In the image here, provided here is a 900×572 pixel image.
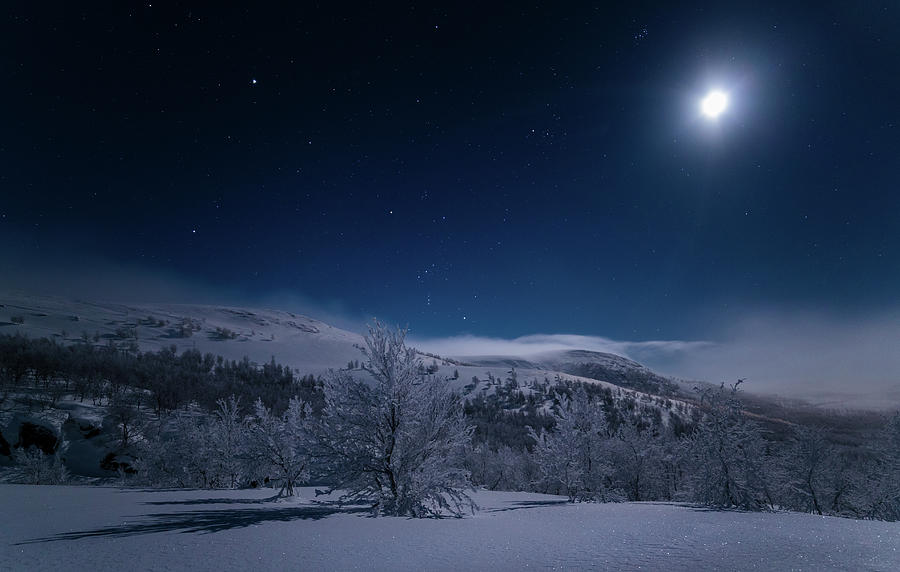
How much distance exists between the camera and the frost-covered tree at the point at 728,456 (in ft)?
55.7

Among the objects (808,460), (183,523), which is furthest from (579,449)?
(808,460)

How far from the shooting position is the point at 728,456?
1750 cm

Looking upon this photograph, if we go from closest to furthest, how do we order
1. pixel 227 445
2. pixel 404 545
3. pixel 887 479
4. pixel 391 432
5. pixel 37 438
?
pixel 404 545 < pixel 391 432 < pixel 227 445 < pixel 887 479 < pixel 37 438

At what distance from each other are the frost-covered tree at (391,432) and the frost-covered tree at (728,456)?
1243 centimetres

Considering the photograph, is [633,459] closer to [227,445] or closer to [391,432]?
[391,432]

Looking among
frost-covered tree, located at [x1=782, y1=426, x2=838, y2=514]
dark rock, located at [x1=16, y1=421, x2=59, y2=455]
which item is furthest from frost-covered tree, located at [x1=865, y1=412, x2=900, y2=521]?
dark rock, located at [x1=16, y1=421, x2=59, y2=455]

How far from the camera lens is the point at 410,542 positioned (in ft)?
22.1

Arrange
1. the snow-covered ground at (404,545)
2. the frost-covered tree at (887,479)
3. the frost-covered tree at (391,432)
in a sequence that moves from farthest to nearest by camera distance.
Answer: the frost-covered tree at (887,479)
the frost-covered tree at (391,432)
the snow-covered ground at (404,545)

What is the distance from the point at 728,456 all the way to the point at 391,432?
1556 centimetres

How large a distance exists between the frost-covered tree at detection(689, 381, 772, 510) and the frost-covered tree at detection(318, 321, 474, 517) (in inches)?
490

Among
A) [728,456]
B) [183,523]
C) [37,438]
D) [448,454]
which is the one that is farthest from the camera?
[37,438]

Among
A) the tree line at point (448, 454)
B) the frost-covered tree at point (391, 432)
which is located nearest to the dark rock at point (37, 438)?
the tree line at point (448, 454)

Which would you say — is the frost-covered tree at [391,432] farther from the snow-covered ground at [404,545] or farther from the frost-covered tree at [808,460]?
the frost-covered tree at [808,460]

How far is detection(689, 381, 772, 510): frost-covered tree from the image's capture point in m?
17.0
